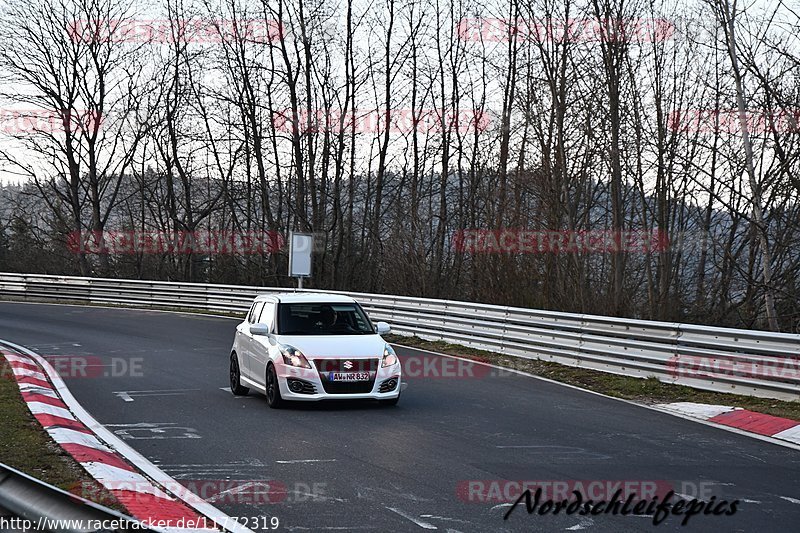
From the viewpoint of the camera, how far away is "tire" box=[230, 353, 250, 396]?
45.3 feet

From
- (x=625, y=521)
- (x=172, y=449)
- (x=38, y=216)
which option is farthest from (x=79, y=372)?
(x=38, y=216)

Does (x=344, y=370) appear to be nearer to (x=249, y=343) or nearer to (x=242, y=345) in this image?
(x=249, y=343)

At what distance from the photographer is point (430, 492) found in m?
7.28

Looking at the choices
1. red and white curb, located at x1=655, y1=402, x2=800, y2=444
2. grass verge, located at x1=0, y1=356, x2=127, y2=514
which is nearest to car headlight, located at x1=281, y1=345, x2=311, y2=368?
grass verge, located at x1=0, y1=356, x2=127, y2=514

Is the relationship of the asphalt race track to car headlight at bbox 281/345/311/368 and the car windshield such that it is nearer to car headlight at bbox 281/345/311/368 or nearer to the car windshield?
car headlight at bbox 281/345/311/368

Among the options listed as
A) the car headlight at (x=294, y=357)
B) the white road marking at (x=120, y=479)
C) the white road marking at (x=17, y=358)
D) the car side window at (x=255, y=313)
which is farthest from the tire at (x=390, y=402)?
the white road marking at (x=17, y=358)

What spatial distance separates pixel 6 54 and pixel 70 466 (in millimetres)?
39856

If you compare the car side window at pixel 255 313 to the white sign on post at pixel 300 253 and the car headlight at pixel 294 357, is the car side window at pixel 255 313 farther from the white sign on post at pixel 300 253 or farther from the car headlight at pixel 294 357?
the white sign on post at pixel 300 253

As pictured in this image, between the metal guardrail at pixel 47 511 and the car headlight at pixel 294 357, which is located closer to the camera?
the metal guardrail at pixel 47 511

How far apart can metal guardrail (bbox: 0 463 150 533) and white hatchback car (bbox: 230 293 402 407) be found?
654 centimetres

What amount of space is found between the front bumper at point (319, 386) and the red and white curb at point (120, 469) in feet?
7.82

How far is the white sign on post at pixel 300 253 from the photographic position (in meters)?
27.3

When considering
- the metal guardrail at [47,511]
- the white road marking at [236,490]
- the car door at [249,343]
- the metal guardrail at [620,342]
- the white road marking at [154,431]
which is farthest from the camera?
the car door at [249,343]

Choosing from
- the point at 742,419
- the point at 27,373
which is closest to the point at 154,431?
the point at 27,373
